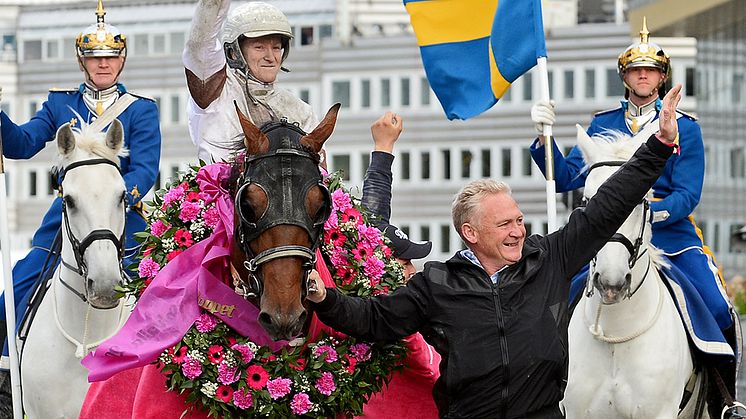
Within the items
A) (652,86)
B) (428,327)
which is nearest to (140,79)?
(652,86)

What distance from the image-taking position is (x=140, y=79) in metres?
52.6

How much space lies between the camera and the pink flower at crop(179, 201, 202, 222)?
6.00m

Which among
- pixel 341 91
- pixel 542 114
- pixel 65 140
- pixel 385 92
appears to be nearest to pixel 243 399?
pixel 65 140

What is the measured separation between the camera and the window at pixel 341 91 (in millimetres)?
50594

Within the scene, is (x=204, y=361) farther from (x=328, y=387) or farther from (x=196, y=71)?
(x=196, y=71)

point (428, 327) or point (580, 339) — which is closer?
point (428, 327)

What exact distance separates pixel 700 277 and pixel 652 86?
1.27 metres

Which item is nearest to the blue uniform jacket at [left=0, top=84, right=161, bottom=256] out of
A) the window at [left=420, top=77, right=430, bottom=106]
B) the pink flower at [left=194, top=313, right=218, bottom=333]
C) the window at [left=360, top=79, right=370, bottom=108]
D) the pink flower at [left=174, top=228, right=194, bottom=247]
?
the pink flower at [left=174, top=228, right=194, bottom=247]

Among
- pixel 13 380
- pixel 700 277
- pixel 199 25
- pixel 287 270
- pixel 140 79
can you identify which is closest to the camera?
pixel 287 270

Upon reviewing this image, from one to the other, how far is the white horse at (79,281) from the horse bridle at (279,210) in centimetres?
243

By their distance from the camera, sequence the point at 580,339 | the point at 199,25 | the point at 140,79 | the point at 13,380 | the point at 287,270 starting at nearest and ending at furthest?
the point at 287,270, the point at 199,25, the point at 13,380, the point at 580,339, the point at 140,79

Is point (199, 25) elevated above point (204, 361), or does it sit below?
above

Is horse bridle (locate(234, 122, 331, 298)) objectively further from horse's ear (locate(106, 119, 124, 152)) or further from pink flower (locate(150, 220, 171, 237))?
horse's ear (locate(106, 119, 124, 152))

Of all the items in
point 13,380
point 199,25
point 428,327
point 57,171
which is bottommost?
point 13,380
